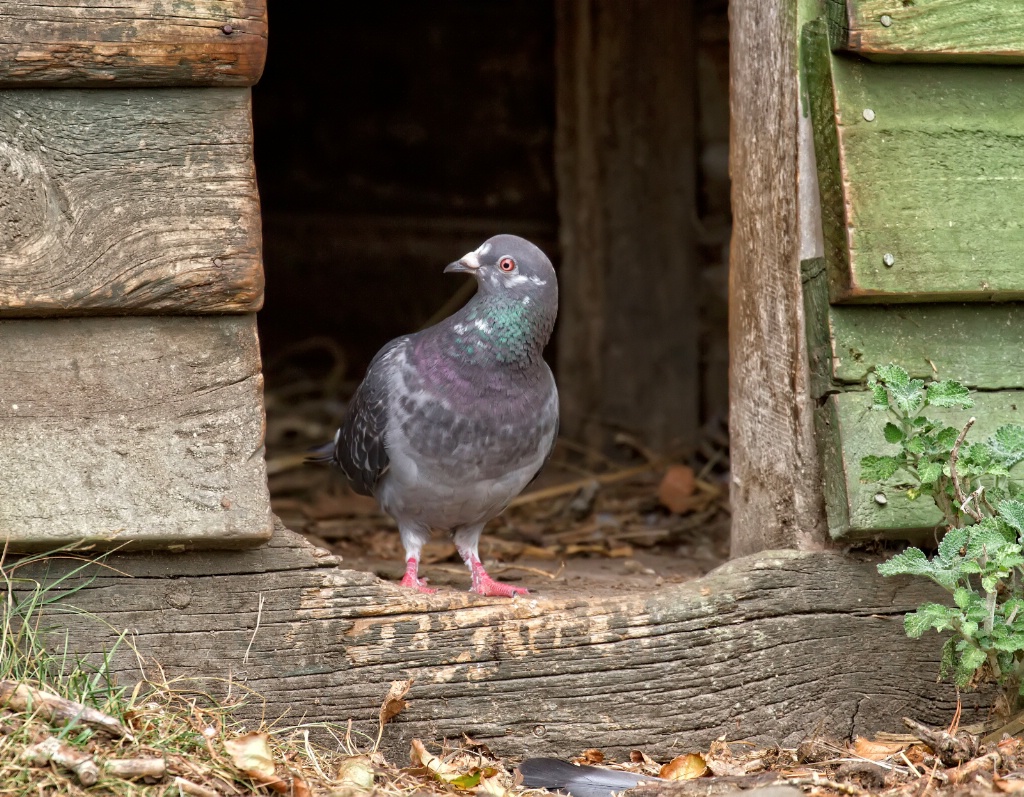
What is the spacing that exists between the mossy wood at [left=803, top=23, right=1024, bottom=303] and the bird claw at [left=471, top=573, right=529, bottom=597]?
1.19 meters

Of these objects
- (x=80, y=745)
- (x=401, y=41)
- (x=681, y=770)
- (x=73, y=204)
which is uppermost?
(x=401, y=41)

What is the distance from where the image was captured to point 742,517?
316 centimetres

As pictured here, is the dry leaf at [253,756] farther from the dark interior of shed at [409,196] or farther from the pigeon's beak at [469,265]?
the dark interior of shed at [409,196]

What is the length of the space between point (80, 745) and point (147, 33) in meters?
1.43

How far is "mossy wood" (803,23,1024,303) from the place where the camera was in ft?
8.79

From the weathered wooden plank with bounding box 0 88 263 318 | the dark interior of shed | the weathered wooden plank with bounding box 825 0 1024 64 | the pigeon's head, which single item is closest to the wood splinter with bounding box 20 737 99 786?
the weathered wooden plank with bounding box 0 88 263 318

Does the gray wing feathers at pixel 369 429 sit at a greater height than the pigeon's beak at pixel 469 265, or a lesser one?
lesser

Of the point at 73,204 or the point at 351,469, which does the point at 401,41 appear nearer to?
the point at 351,469

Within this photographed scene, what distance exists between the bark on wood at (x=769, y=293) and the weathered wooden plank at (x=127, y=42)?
1224mm

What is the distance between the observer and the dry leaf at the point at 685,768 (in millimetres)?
2664

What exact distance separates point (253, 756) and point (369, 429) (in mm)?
1113

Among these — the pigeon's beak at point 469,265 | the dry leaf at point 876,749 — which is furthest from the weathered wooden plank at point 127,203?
the dry leaf at point 876,749

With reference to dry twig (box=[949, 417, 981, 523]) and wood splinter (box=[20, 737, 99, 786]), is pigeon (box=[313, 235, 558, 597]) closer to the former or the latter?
wood splinter (box=[20, 737, 99, 786])

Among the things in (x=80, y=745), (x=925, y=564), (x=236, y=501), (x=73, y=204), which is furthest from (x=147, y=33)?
(x=925, y=564)
